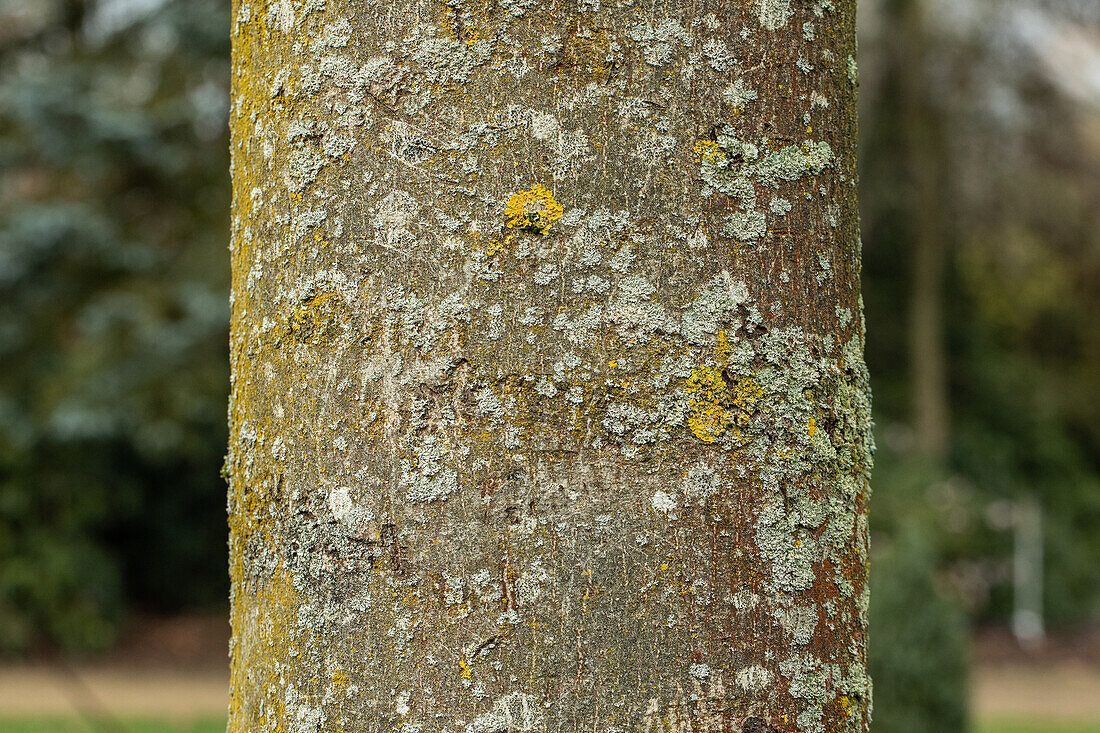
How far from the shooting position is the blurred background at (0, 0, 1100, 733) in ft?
32.3

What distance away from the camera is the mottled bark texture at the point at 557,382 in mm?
1016
